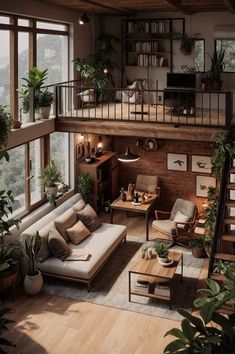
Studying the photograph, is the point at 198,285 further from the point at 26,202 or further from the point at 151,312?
the point at 26,202

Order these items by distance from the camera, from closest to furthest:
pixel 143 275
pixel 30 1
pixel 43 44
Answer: pixel 143 275 < pixel 30 1 < pixel 43 44

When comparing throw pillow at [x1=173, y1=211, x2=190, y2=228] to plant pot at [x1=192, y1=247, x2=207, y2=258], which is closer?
plant pot at [x1=192, y1=247, x2=207, y2=258]

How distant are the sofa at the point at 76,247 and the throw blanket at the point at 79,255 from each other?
0.04 meters

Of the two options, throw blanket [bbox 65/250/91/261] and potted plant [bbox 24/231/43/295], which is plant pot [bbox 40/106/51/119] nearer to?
potted plant [bbox 24/231/43/295]

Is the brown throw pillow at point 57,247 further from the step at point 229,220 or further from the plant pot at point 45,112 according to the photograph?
the step at point 229,220

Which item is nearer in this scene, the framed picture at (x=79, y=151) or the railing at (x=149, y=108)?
the railing at (x=149, y=108)

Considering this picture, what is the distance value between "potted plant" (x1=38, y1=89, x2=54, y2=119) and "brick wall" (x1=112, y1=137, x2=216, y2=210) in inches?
126

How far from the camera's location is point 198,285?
27.2ft

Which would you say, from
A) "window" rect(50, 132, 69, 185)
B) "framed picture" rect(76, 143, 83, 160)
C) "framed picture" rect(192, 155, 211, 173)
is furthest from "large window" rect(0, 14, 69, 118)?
"framed picture" rect(192, 155, 211, 173)

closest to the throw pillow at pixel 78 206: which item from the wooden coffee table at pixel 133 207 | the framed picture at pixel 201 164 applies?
the wooden coffee table at pixel 133 207

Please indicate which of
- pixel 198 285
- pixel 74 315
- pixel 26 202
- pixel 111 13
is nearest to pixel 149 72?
pixel 111 13

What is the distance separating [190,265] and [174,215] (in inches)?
63.9

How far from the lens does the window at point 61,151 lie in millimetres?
10258

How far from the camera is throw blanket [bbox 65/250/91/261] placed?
8.16m
